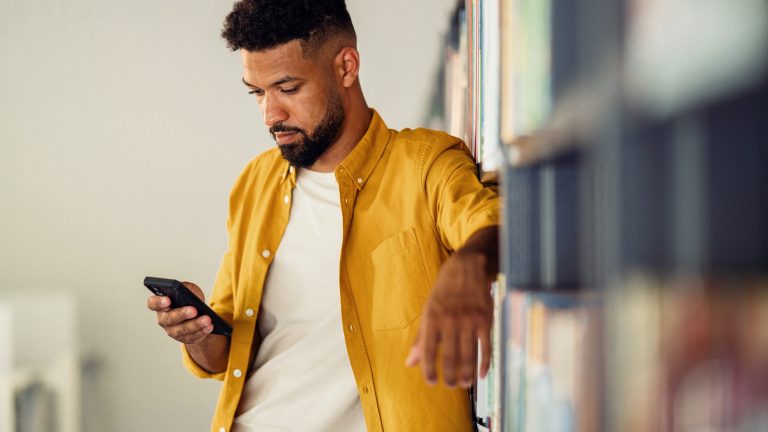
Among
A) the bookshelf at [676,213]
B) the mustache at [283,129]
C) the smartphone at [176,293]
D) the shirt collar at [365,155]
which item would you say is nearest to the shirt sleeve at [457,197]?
the shirt collar at [365,155]

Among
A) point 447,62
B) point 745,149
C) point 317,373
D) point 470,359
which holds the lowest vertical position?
point 317,373

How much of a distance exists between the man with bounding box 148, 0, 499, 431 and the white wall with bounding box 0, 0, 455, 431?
0.69 metres

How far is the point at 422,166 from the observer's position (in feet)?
4.09

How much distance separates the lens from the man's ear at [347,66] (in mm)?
1402

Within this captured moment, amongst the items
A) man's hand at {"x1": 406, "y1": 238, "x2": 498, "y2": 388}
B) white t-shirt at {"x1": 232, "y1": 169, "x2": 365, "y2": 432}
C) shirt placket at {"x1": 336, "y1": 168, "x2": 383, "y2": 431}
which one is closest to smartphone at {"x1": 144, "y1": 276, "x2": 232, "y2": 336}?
white t-shirt at {"x1": 232, "y1": 169, "x2": 365, "y2": 432}

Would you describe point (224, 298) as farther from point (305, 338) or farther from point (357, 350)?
point (357, 350)

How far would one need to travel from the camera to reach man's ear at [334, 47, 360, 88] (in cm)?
140

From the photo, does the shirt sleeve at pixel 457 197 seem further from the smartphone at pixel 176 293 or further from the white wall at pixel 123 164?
the white wall at pixel 123 164

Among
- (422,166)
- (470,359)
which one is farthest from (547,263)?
(422,166)

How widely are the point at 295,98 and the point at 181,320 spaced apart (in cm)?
41

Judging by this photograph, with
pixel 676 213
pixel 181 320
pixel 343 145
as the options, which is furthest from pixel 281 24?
pixel 676 213

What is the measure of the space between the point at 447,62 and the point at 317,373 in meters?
0.84

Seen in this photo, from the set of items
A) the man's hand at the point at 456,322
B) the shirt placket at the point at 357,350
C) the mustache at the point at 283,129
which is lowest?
the shirt placket at the point at 357,350

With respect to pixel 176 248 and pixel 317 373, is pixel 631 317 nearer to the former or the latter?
pixel 317 373
